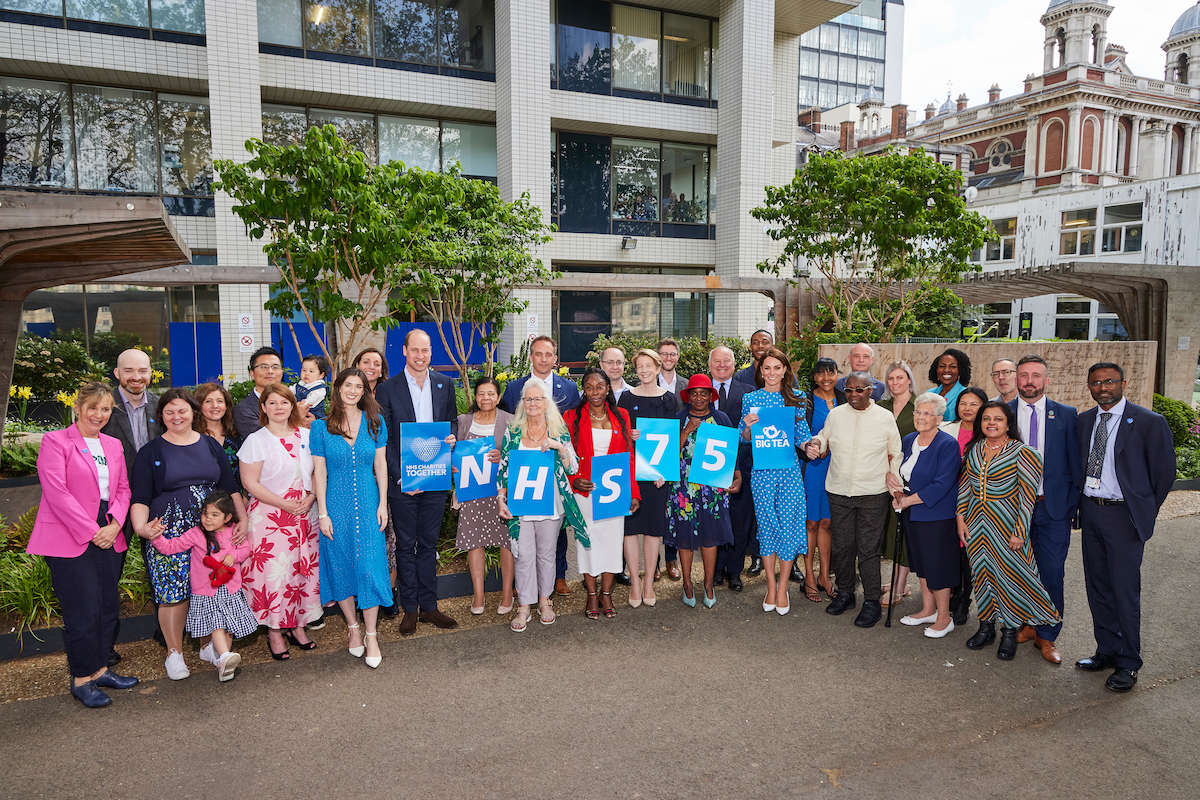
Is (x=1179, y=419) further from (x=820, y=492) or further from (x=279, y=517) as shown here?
(x=279, y=517)

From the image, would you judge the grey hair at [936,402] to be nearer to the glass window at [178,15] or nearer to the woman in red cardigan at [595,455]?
the woman in red cardigan at [595,455]

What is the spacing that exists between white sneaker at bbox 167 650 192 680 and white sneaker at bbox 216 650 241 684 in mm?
260

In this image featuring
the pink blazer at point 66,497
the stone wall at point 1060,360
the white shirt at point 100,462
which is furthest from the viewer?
the stone wall at point 1060,360

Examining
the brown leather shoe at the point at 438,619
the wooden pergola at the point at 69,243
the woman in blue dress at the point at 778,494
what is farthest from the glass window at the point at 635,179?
the brown leather shoe at the point at 438,619

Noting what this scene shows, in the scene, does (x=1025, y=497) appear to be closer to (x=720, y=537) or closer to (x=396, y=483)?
(x=720, y=537)

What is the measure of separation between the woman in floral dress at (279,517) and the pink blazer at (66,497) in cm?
94

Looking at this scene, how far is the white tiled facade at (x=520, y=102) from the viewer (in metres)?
16.8

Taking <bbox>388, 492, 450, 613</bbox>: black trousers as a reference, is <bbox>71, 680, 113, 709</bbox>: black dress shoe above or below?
below

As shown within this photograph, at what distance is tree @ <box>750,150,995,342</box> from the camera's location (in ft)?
38.0

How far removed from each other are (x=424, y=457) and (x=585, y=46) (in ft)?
63.9

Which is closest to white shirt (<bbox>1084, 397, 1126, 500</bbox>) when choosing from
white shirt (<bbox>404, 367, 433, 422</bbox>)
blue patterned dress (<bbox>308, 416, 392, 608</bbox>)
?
white shirt (<bbox>404, 367, 433, 422</bbox>)

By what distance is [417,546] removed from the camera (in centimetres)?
598

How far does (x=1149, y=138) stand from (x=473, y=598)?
6169cm

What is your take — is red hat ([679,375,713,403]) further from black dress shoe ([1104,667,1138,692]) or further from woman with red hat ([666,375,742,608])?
black dress shoe ([1104,667,1138,692])
